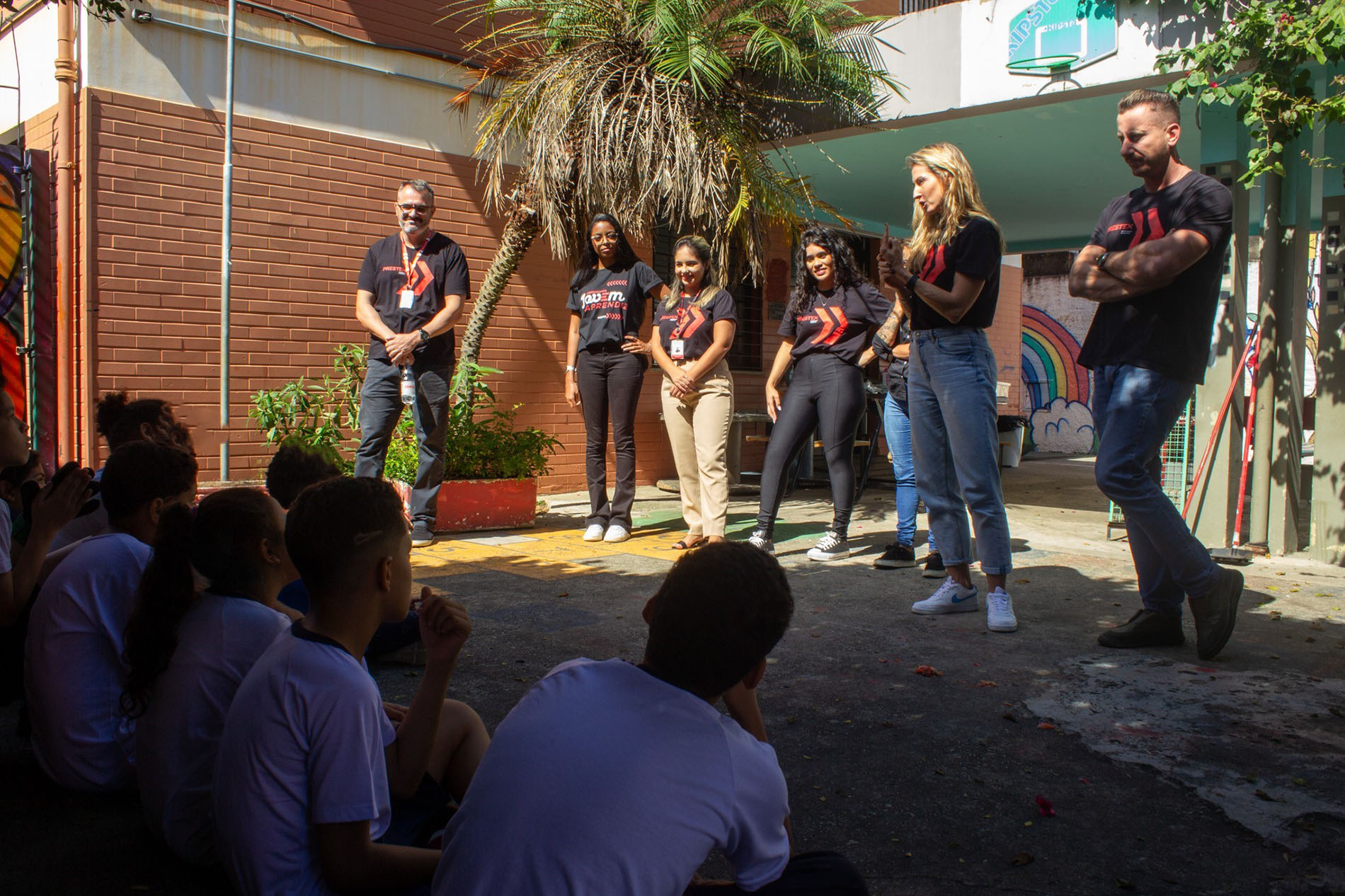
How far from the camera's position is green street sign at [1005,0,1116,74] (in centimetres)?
655

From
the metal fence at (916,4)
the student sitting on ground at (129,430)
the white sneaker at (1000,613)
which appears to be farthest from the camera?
the metal fence at (916,4)

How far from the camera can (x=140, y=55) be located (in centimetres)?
691

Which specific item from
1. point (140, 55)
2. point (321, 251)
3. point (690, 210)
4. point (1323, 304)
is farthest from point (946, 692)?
point (140, 55)

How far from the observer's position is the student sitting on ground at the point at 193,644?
2.00 meters

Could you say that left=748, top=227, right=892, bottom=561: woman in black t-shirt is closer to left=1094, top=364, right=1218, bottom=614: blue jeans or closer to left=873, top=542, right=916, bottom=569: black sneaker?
left=873, top=542, right=916, bottom=569: black sneaker

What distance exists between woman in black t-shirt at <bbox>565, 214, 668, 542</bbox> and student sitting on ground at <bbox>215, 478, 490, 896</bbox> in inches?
183

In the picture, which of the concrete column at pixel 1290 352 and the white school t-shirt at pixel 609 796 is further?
the concrete column at pixel 1290 352

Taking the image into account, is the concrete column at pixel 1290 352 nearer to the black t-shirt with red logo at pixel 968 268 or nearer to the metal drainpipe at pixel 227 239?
the black t-shirt with red logo at pixel 968 268

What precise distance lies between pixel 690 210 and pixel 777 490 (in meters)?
2.48

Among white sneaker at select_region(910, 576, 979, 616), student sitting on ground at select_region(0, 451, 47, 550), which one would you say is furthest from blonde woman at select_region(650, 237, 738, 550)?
student sitting on ground at select_region(0, 451, 47, 550)

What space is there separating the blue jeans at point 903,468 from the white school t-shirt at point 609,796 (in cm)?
434

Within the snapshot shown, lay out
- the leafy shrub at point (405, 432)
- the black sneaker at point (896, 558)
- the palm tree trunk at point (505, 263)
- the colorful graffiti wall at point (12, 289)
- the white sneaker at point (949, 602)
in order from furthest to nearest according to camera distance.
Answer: the palm tree trunk at point (505, 263) < the colorful graffiti wall at point (12, 289) < the leafy shrub at point (405, 432) < the black sneaker at point (896, 558) < the white sneaker at point (949, 602)

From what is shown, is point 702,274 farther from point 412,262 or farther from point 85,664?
point 85,664

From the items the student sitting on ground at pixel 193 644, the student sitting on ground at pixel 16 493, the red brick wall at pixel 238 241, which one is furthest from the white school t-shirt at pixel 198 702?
the red brick wall at pixel 238 241
